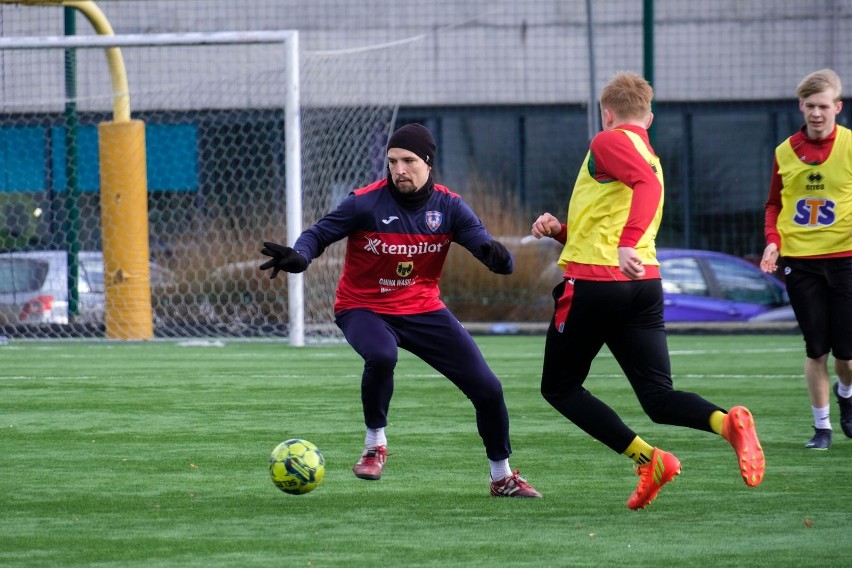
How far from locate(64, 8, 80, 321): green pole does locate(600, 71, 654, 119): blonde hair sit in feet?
37.0

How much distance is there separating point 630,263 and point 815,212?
2.66m

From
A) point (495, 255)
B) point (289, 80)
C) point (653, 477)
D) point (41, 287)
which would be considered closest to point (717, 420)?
point (653, 477)

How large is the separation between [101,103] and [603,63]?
9.29m

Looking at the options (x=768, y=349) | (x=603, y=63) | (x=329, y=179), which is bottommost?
(x=768, y=349)

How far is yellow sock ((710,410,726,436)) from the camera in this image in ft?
19.0

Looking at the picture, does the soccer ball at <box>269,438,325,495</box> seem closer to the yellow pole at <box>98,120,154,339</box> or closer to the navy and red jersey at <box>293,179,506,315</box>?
the navy and red jersey at <box>293,179,506,315</box>

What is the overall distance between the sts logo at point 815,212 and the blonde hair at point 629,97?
2.22 m

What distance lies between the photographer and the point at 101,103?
57.3 feet

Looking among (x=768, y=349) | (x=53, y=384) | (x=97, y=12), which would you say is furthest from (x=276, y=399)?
(x=97, y=12)

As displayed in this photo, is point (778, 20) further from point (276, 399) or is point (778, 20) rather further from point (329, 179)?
point (276, 399)

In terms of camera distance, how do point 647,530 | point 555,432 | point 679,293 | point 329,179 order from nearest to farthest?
point 647,530, point 555,432, point 329,179, point 679,293

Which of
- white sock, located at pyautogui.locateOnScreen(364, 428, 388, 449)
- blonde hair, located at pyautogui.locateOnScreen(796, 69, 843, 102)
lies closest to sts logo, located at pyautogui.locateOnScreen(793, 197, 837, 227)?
blonde hair, located at pyautogui.locateOnScreen(796, 69, 843, 102)

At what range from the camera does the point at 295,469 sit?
6.07 m

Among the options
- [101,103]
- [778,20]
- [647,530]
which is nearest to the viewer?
[647,530]
